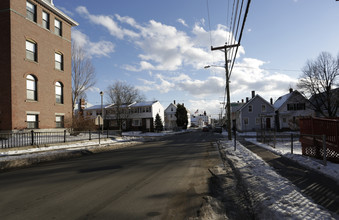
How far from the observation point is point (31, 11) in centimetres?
1881

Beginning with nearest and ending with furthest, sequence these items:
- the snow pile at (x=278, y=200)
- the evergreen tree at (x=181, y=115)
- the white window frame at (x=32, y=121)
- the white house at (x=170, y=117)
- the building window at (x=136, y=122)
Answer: the snow pile at (x=278, y=200)
the white window frame at (x=32, y=121)
the building window at (x=136, y=122)
the evergreen tree at (x=181, y=115)
the white house at (x=170, y=117)

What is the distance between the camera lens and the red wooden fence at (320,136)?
24.2 ft

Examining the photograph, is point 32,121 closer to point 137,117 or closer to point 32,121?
point 32,121

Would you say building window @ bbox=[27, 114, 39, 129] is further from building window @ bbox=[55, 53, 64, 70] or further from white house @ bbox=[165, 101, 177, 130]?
white house @ bbox=[165, 101, 177, 130]

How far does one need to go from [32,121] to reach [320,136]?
21.6 meters

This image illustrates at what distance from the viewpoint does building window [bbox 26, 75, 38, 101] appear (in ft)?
59.6

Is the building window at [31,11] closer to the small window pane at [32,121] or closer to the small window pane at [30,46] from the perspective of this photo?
the small window pane at [30,46]

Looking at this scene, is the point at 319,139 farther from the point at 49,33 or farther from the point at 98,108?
the point at 98,108

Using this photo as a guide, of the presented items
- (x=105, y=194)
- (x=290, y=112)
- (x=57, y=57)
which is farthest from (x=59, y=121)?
(x=290, y=112)

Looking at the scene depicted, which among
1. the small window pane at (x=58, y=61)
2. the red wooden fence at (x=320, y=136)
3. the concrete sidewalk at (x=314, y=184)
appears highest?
the small window pane at (x=58, y=61)

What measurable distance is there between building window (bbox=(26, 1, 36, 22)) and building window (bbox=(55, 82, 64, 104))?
655cm

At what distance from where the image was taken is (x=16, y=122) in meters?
16.8

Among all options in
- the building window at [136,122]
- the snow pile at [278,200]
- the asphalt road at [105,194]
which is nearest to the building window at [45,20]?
the asphalt road at [105,194]

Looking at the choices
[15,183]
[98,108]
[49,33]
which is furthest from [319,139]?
[98,108]
